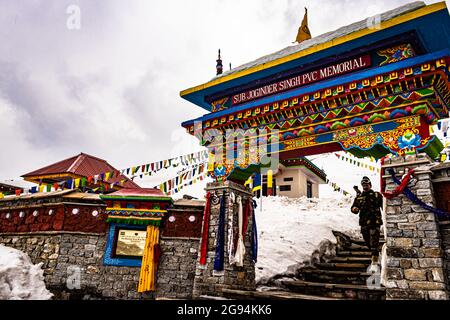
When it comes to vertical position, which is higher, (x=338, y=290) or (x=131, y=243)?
(x=131, y=243)

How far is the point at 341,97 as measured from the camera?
291 inches

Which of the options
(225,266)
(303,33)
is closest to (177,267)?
(225,266)

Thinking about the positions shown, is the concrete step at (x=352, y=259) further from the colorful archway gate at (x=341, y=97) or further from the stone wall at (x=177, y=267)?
the stone wall at (x=177, y=267)

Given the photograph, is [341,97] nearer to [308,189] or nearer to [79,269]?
[79,269]

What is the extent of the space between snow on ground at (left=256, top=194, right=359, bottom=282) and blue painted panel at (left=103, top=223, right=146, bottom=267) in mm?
3720

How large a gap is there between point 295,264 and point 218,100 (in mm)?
5488

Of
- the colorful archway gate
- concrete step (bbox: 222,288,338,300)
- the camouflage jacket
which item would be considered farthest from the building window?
concrete step (bbox: 222,288,338,300)

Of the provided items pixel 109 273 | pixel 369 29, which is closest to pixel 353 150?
pixel 369 29

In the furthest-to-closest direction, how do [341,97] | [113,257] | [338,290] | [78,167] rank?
[78,167], [113,257], [341,97], [338,290]

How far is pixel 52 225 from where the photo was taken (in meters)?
10.6

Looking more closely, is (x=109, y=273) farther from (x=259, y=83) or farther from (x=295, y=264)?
(x=259, y=83)

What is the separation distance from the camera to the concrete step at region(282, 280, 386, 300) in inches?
257

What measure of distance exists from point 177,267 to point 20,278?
4363 millimetres

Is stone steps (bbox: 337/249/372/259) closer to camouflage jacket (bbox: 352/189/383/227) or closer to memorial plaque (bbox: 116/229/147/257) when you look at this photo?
camouflage jacket (bbox: 352/189/383/227)
